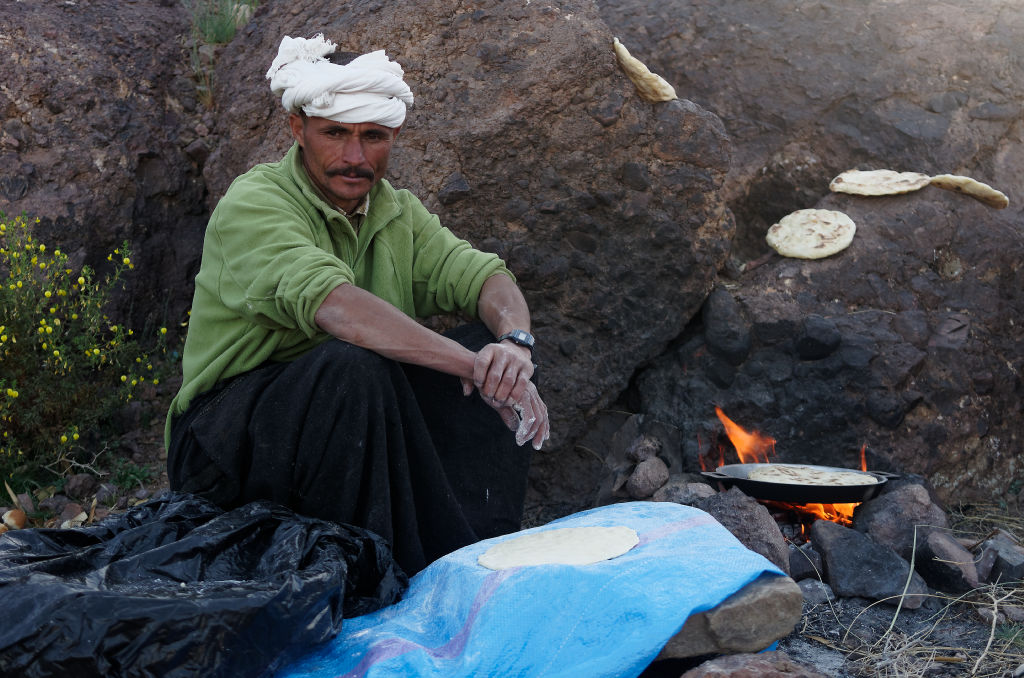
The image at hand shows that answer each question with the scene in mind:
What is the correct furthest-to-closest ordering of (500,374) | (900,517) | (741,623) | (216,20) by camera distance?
1. (216,20)
2. (900,517)
3. (500,374)
4. (741,623)

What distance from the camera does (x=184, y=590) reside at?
2.01 metres

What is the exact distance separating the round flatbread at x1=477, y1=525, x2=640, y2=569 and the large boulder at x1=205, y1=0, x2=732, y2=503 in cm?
154

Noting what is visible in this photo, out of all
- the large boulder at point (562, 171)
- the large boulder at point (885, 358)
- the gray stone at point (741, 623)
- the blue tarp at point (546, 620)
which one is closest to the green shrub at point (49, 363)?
the large boulder at point (562, 171)

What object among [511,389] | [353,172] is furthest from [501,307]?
[353,172]

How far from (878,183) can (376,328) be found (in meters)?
2.82

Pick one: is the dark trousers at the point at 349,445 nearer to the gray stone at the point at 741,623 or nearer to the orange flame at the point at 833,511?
the gray stone at the point at 741,623

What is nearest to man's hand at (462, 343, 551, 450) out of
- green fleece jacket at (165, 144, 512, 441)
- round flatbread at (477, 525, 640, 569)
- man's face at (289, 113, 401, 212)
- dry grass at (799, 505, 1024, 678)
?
round flatbread at (477, 525, 640, 569)

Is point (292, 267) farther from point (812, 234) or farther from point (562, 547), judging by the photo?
point (812, 234)

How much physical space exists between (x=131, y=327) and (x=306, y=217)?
6.34 feet

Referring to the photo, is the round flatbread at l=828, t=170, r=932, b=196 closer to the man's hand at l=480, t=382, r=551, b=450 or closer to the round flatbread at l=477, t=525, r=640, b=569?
the man's hand at l=480, t=382, r=551, b=450

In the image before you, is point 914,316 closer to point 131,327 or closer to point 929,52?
point 929,52

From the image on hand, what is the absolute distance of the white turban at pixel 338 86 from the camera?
8.96 feet

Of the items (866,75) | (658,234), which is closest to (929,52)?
(866,75)

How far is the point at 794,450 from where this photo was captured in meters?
3.96
